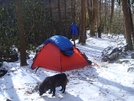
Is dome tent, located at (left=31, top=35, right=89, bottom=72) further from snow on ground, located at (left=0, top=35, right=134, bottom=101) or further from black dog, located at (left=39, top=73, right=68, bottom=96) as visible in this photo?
black dog, located at (left=39, top=73, right=68, bottom=96)

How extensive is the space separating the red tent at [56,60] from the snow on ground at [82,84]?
0.33m

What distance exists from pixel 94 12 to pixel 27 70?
13.8 m

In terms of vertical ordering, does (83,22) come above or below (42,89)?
above

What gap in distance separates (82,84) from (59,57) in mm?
2295

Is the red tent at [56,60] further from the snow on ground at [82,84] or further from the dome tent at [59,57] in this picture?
the snow on ground at [82,84]

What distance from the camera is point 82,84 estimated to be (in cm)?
677

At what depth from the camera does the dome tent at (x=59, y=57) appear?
8719mm

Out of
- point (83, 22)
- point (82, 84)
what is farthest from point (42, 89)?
point (83, 22)

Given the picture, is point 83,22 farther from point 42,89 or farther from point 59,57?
point 42,89

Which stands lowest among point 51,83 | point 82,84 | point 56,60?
point 82,84

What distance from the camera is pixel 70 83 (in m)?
6.96

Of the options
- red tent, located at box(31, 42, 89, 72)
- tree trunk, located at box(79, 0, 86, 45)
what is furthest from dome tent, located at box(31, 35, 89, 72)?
tree trunk, located at box(79, 0, 86, 45)

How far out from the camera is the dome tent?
8.72 meters

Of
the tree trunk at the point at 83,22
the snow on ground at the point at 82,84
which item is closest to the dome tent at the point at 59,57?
the snow on ground at the point at 82,84
